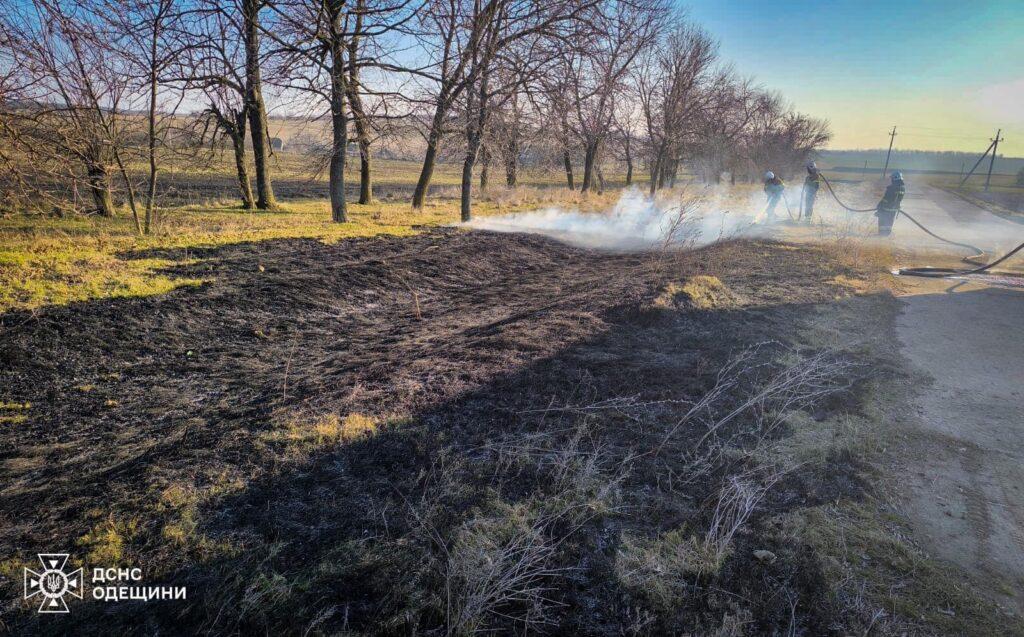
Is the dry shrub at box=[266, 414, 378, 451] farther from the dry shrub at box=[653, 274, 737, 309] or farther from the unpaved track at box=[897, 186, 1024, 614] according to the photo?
the dry shrub at box=[653, 274, 737, 309]

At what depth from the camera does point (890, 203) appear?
647 inches

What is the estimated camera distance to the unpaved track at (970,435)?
3148mm

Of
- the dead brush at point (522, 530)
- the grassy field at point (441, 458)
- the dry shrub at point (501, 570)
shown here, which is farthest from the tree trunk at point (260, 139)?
the dry shrub at point (501, 570)

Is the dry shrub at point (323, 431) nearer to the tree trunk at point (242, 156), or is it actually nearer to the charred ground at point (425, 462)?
the charred ground at point (425, 462)

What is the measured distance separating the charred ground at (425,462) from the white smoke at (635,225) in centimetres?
774

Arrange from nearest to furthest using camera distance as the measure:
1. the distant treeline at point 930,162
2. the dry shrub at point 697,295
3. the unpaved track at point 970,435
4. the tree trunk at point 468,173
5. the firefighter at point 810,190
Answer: the unpaved track at point 970,435
the dry shrub at point 697,295
the tree trunk at point 468,173
the firefighter at point 810,190
the distant treeline at point 930,162

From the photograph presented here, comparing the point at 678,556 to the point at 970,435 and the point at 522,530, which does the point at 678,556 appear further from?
the point at 970,435

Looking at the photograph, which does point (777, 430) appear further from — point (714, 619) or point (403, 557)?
point (403, 557)

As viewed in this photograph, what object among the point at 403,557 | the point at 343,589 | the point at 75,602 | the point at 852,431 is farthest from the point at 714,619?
the point at 75,602

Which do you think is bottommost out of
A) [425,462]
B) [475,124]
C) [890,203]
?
[425,462]

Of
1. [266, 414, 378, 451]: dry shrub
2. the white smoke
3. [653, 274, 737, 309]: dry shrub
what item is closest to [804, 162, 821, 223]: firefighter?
the white smoke

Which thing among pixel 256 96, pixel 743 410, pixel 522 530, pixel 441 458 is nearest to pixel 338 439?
pixel 441 458

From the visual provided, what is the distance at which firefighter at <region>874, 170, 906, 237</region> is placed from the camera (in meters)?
16.1

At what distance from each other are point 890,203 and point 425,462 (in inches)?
751
